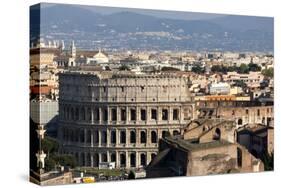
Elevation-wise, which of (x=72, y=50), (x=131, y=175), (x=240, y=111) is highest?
(x=72, y=50)

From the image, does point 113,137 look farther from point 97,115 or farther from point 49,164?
point 49,164

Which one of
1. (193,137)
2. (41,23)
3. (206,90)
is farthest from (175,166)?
(41,23)

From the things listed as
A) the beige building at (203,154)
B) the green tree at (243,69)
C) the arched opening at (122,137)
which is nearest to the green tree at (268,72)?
the green tree at (243,69)

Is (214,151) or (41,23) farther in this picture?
(214,151)

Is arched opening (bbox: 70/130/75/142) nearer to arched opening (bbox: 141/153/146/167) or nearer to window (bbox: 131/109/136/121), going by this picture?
window (bbox: 131/109/136/121)

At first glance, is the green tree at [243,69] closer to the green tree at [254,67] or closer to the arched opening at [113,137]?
the green tree at [254,67]

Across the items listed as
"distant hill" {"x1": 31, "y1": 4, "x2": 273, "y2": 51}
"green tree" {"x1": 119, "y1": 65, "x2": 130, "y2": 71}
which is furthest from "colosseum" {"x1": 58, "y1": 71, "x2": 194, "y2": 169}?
"distant hill" {"x1": 31, "y1": 4, "x2": 273, "y2": 51}

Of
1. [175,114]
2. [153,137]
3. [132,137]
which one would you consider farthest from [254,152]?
[132,137]

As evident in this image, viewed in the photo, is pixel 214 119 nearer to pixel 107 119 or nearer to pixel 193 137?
pixel 193 137
